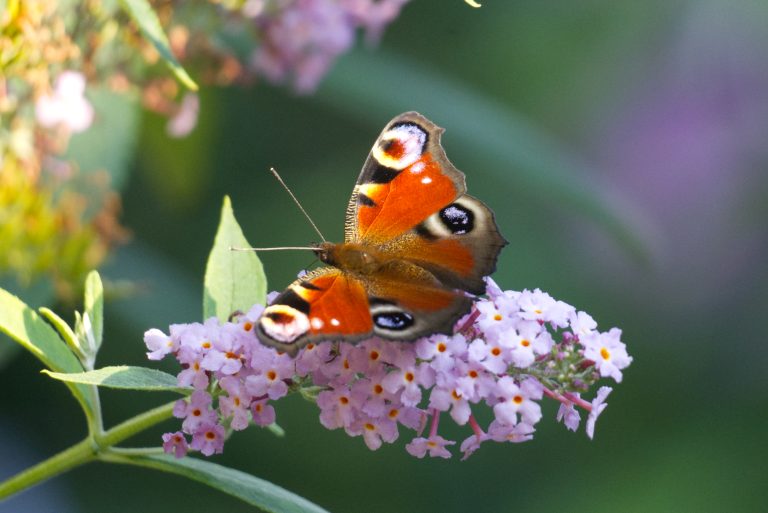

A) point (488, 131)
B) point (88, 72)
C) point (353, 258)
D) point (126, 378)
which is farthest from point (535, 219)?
point (126, 378)

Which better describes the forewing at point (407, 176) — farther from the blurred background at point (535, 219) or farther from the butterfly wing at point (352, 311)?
the blurred background at point (535, 219)

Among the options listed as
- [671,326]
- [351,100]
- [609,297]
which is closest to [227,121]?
[351,100]

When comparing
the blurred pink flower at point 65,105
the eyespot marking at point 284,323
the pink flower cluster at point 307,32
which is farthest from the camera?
the pink flower cluster at point 307,32

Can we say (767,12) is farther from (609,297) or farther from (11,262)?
(11,262)

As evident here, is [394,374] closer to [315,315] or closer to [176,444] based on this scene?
[315,315]

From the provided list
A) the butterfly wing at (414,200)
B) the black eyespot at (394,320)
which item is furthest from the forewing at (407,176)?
the black eyespot at (394,320)

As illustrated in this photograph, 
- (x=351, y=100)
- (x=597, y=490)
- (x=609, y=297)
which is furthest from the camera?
(x=609, y=297)

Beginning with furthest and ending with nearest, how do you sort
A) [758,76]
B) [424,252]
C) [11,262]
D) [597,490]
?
[758,76], [597,490], [11,262], [424,252]
